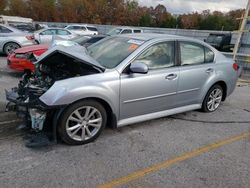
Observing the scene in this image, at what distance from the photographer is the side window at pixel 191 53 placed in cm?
420

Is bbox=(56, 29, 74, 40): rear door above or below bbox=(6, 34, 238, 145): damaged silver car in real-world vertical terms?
above

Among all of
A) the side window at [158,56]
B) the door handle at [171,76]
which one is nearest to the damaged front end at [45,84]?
the side window at [158,56]

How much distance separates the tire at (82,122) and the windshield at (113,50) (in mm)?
687

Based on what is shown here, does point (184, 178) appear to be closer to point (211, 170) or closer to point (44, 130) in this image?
point (211, 170)

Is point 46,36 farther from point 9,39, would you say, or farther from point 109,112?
point 109,112

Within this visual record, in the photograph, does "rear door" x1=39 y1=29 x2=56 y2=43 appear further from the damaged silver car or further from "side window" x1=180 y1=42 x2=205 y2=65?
"side window" x1=180 y1=42 x2=205 y2=65

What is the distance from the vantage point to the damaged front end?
10.3 feet

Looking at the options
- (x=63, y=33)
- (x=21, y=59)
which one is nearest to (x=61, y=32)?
(x=63, y=33)

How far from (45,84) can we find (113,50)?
4.02 feet

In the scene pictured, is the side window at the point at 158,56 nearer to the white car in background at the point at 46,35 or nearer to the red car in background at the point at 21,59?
the red car in background at the point at 21,59

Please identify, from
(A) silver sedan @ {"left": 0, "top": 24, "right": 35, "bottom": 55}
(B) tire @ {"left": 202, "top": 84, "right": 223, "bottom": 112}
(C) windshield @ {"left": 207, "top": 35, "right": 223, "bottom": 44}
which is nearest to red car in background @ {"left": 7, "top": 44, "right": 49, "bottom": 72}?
(A) silver sedan @ {"left": 0, "top": 24, "right": 35, "bottom": 55}

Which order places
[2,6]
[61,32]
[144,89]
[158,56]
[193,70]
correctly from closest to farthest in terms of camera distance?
[144,89] < [158,56] < [193,70] < [61,32] < [2,6]

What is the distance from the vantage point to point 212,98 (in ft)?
16.1

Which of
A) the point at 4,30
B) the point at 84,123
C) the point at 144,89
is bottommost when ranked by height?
the point at 84,123
